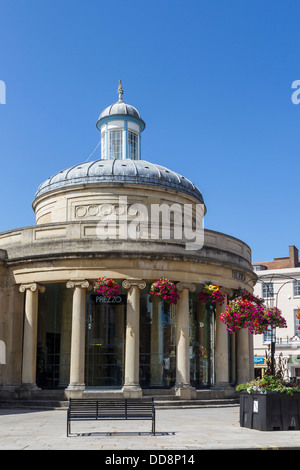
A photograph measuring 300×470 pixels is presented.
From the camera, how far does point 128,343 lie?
2612cm

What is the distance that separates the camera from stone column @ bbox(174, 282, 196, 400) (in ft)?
87.4

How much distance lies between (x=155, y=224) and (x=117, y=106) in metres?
12.7

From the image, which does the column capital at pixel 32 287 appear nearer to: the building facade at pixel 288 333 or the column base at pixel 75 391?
the column base at pixel 75 391

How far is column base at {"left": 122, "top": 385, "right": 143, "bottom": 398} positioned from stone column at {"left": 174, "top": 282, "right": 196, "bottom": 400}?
1.87 m

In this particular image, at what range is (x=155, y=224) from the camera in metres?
27.8

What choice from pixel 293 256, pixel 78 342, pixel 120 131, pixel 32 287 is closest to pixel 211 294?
pixel 78 342

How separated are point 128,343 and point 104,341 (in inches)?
108

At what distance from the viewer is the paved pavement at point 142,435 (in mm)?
13789

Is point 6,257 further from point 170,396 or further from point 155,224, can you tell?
point 170,396

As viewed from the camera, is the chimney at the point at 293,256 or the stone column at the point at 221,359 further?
the chimney at the point at 293,256

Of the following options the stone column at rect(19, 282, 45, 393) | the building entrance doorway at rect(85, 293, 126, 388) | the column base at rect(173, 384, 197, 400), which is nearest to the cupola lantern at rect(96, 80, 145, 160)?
the building entrance doorway at rect(85, 293, 126, 388)

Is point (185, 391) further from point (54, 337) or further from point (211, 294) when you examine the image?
point (54, 337)

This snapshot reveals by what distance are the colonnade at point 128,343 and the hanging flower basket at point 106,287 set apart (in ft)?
1.67

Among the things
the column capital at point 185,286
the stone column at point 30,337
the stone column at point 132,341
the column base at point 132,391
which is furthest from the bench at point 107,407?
the column capital at point 185,286
